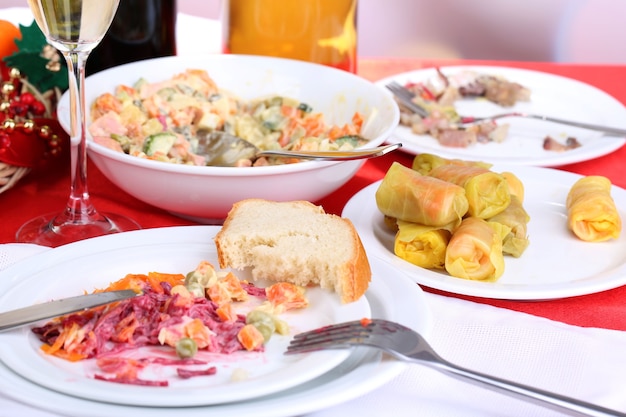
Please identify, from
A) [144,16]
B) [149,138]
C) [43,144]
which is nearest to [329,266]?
[149,138]

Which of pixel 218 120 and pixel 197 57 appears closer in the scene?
pixel 218 120

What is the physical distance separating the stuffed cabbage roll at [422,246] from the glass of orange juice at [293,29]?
969mm

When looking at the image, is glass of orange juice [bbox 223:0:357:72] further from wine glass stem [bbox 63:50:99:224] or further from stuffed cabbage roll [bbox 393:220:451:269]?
stuffed cabbage roll [bbox 393:220:451:269]

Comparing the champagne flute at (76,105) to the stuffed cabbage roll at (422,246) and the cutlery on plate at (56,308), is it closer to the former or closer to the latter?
the cutlery on plate at (56,308)

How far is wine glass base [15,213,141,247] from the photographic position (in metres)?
1.56

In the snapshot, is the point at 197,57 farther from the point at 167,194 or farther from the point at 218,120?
the point at 167,194

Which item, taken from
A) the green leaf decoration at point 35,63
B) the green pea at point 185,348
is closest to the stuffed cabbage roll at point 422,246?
the green pea at point 185,348

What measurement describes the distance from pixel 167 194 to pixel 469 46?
3580 millimetres

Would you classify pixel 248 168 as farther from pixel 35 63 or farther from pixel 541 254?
pixel 35 63

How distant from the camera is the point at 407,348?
104 cm

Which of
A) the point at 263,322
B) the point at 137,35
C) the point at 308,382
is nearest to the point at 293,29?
the point at 137,35

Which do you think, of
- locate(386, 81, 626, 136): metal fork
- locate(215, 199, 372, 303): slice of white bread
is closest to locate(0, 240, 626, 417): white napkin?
locate(215, 199, 372, 303): slice of white bread

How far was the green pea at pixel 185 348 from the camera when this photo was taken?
1062mm

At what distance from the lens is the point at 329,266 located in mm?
1232
